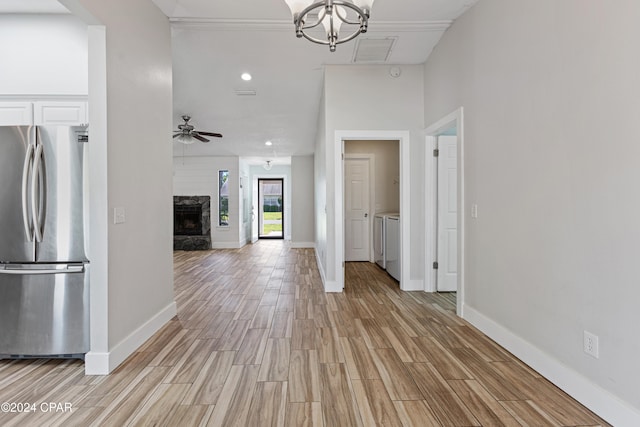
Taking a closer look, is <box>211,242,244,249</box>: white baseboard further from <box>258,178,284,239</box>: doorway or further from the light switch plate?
the light switch plate

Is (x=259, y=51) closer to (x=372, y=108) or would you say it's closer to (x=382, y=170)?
(x=372, y=108)

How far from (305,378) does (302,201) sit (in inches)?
279

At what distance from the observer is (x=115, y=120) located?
222 centimetres

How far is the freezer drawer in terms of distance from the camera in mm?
2189

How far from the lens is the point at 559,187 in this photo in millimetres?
1966

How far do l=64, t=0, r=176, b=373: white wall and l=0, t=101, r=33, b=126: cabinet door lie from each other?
1.02 metres

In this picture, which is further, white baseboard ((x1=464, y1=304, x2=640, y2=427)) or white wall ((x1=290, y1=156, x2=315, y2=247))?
white wall ((x1=290, y1=156, x2=315, y2=247))

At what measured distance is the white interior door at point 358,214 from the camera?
6.24m

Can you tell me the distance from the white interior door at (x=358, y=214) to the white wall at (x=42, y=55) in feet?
14.6

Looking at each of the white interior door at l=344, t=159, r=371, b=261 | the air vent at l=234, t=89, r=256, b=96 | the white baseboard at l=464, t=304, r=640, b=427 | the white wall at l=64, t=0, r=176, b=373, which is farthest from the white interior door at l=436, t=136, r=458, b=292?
the white wall at l=64, t=0, r=176, b=373

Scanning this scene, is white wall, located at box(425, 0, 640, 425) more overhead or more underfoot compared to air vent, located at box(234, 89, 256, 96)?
more underfoot

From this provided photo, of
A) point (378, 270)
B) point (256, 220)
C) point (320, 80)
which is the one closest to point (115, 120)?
point (320, 80)

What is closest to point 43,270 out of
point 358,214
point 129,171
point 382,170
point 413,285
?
point 129,171

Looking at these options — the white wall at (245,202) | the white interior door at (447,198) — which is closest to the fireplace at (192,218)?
the white wall at (245,202)
